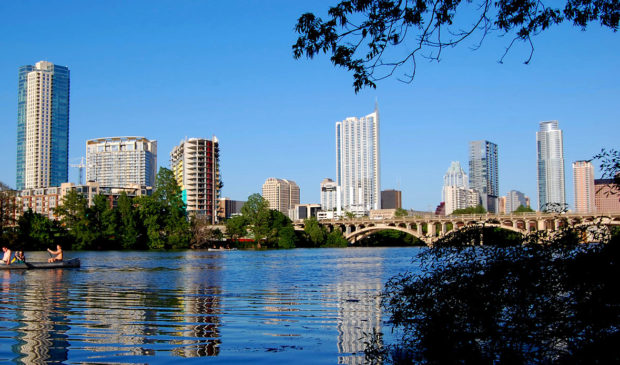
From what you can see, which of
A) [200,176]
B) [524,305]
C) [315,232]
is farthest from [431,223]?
[200,176]

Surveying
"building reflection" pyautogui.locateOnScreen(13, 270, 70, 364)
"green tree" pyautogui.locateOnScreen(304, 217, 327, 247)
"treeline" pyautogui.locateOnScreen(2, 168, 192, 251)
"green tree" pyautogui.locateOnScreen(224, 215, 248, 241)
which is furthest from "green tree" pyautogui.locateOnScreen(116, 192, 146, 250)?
"building reflection" pyautogui.locateOnScreen(13, 270, 70, 364)

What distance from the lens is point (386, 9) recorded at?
10352 millimetres

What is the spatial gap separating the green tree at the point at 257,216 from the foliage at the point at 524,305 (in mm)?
102784

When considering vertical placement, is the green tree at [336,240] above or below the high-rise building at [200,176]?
below

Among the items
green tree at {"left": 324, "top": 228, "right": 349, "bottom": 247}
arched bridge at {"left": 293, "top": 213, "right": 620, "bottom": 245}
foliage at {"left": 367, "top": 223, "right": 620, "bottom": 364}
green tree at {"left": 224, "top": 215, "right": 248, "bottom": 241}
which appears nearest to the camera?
foliage at {"left": 367, "top": 223, "right": 620, "bottom": 364}

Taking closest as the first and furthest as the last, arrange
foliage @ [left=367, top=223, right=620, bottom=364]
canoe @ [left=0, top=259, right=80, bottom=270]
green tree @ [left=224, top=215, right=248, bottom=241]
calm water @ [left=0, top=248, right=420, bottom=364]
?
foliage @ [left=367, top=223, right=620, bottom=364] < calm water @ [left=0, top=248, right=420, bottom=364] < canoe @ [left=0, top=259, right=80, bottom=270] < green tree @ [left=224, top=215, right=248, bottom=241]

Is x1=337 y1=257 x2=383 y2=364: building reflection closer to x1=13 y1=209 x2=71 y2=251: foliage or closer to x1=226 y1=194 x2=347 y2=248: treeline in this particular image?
x1=13 y1=209 x2=71 y2=251: foliage

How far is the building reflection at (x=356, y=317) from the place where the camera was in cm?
1270

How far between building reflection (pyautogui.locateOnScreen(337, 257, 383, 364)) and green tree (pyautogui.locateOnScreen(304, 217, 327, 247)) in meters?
89.2

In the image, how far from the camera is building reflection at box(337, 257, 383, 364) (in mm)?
12703

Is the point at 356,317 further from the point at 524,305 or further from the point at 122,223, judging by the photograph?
the point at 122,223

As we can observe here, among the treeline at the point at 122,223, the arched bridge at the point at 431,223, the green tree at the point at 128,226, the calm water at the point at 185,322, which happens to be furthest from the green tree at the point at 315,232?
the calm water at the point at 185,322

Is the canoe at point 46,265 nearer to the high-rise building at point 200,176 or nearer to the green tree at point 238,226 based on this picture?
the green tree at point 238,226

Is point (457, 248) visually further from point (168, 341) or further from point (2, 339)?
point (2, 339)
